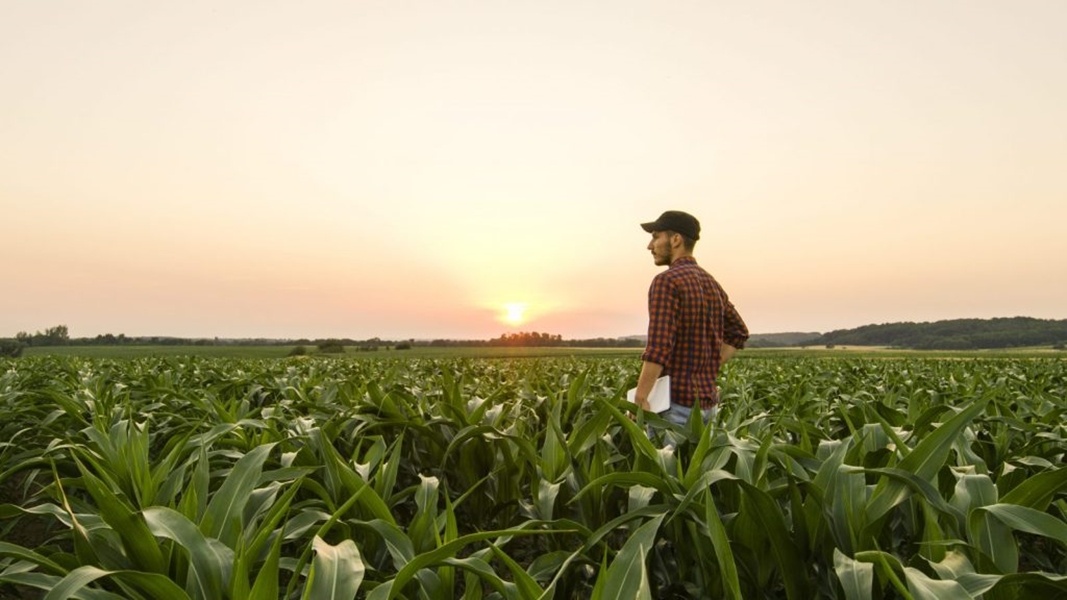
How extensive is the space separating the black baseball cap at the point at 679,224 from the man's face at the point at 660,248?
0.14ft

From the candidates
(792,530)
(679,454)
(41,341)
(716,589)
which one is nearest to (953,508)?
(792,530)

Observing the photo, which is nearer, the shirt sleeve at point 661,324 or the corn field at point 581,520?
the corn field at point 581,520

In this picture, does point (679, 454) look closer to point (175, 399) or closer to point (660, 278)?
point (660, 278)

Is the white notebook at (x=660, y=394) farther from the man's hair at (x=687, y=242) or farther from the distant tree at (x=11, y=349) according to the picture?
the distant tree at (x=11, y=349)

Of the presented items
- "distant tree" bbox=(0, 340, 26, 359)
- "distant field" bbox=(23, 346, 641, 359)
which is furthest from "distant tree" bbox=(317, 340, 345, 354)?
"distant tree" bbox=(0, 340, 26, 359)

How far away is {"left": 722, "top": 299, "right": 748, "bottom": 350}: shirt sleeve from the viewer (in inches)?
189

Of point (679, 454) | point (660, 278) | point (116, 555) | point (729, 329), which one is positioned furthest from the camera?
point (729, 329)

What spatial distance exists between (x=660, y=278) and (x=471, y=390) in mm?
3398

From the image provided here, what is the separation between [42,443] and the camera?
4.17 metres

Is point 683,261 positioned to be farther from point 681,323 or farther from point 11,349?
point 11,349

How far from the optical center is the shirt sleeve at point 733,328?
4793 mm

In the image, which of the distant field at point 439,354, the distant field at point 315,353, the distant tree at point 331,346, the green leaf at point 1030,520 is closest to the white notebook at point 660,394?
Answer: the green leaf at point 1030,520

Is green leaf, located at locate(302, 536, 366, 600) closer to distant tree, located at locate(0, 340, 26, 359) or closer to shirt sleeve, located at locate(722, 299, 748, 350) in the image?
shirt sleeve, located at locate(722, 299, 748, 350)

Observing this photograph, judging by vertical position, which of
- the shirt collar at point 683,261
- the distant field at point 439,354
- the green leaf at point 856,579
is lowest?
the distant field at point 439,354
